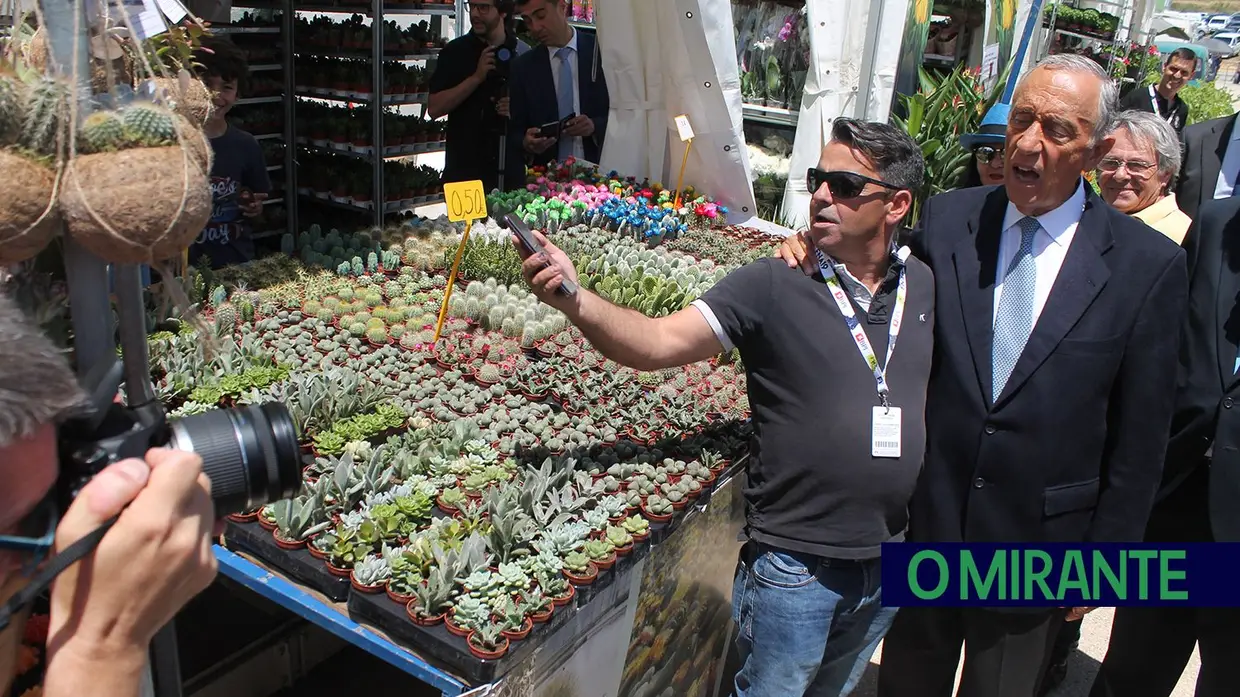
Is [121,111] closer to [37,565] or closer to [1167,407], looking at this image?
[37,565]

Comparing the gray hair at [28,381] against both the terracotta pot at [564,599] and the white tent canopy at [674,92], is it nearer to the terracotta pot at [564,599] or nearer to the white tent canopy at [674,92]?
the terracotta pot at [564,599]

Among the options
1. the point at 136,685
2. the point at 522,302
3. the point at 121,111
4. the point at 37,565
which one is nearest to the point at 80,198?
the point at 121,111

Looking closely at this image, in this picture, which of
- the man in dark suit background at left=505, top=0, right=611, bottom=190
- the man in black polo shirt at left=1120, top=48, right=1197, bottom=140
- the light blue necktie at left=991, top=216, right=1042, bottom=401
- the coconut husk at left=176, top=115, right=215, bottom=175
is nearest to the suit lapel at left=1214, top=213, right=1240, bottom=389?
the light blue necktie at left=991, top=216, right=1042, bottom=401

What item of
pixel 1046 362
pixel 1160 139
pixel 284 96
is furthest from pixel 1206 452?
pixel 284 96

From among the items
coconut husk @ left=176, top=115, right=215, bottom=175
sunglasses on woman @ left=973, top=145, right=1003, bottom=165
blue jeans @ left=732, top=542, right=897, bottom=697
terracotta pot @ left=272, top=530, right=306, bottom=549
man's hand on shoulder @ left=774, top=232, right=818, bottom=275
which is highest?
coconut husk @ left=176, top=115, right=215, bottom=175

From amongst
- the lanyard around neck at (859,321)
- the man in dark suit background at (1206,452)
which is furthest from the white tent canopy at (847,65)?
the lanyard around neck at (859,321)

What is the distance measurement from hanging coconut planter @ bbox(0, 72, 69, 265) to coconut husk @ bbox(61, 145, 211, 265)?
0.02m

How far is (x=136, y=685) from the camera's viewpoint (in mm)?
918

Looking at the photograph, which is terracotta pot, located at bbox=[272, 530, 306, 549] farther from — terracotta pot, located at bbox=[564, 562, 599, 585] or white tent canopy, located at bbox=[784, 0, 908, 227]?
white tent canopy, located at bbox=[784, 0, 908, 227]

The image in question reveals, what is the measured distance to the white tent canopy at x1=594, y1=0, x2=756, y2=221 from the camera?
493cm

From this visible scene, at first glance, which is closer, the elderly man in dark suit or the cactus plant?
the cactus plant

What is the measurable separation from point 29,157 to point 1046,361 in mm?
1889

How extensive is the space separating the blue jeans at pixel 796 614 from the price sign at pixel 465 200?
1365mm

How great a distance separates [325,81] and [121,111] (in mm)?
5203
